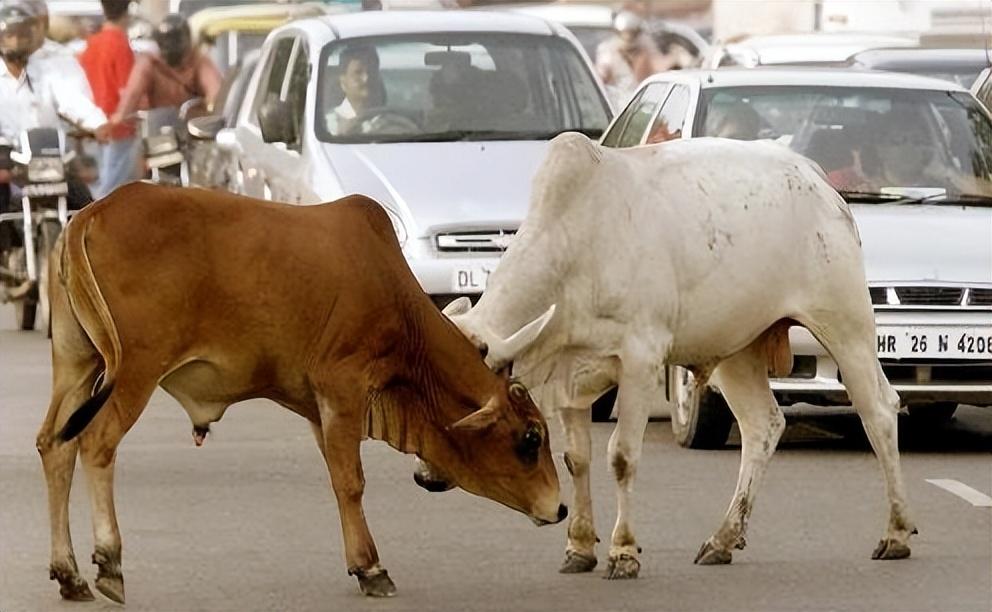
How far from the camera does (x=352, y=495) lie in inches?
417

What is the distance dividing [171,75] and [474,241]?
415 inches

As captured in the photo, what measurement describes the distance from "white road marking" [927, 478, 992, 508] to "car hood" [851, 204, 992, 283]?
128 centimetres

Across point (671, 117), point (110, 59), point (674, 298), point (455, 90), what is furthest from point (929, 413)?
point (110, 59)

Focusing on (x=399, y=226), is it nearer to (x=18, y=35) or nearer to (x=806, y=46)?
(x=18, y=35)

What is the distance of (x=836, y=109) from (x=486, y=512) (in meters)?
4.05

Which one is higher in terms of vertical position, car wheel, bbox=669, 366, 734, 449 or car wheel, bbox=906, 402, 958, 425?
car wheel, bbox=669, 366, 734, 449

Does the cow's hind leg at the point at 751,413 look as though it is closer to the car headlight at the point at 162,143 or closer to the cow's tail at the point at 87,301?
the cow's tail at the point at 87,301

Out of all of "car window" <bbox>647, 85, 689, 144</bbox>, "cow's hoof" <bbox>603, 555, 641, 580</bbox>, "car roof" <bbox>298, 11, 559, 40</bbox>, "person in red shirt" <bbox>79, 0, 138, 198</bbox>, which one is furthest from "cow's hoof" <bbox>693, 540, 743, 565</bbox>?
"person in red shirt" <bbox>79, 0, 138, 198</bbox>

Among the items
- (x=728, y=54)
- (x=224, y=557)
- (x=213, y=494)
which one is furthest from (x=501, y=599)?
(x=728, y=54)

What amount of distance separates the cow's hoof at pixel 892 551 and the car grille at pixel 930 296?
10.2ft

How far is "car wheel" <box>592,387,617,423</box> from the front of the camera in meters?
16.3

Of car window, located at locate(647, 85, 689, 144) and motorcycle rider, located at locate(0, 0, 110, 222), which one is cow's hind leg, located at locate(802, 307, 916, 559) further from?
motorcycle rider, located at locate(0, 0, 110, 222)

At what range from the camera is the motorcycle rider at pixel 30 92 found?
873 inches

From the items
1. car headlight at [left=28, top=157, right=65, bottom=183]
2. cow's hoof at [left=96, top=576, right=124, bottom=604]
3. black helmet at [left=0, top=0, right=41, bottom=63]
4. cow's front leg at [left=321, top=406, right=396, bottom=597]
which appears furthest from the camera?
black helmet at [left=0, top=0, right=41, bottom=63]
